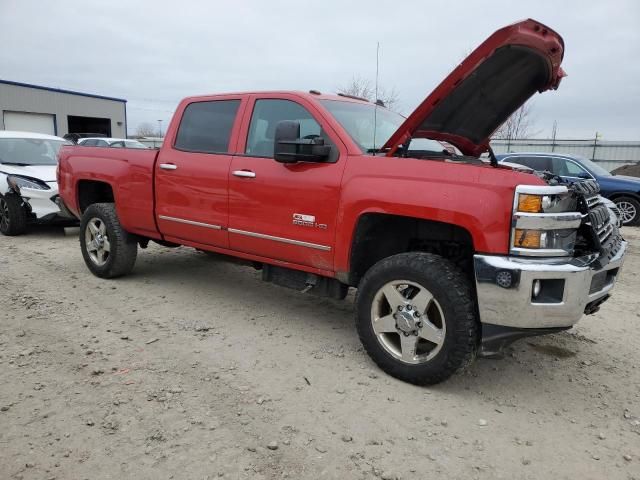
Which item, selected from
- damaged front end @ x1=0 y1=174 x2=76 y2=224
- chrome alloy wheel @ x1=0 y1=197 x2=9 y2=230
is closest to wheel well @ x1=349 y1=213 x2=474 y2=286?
damaged front end @ x1=0 y1=174 x2=76 y2=224

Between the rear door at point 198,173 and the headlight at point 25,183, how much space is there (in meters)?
4.29

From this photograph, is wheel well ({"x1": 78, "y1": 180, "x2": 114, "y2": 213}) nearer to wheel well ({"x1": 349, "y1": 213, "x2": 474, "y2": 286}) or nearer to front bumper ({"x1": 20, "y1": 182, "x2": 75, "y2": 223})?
front bumper ({"x1": 20, "y1": 182, "x2": 75, "y2": 223})

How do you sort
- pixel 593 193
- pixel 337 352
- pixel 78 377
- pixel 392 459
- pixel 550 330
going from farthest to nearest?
pixel 337 352
pixel 593 193
pixel 78 377
pixel 550 330
pixel 392 459

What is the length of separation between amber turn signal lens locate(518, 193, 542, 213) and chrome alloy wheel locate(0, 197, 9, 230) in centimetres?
820

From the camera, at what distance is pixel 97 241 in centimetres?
557

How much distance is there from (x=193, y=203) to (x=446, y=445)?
2.99 metres

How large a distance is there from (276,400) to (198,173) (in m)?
2.25

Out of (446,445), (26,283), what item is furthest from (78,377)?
(26,283)

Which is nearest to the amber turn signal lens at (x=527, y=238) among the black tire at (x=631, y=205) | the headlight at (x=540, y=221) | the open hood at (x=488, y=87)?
the headlight at (x=540, y=221)

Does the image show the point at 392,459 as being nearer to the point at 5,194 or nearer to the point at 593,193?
the point at 593,193

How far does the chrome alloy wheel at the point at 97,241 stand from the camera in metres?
5.48

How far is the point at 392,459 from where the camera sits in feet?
8.35

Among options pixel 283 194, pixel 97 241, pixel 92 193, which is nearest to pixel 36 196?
pixel 92 193

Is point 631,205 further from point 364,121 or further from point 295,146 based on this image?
point 295,146
